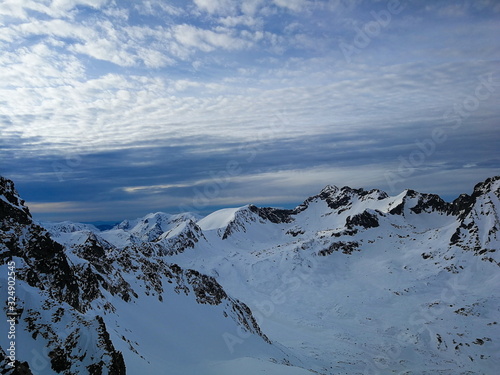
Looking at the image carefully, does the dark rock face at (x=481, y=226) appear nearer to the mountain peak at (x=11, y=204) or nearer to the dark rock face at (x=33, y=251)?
the dark rock face at (x=33, y=251)

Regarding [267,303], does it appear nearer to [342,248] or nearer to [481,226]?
[342,248]

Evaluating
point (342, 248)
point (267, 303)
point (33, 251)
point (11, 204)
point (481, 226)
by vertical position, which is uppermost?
point (11, 204)

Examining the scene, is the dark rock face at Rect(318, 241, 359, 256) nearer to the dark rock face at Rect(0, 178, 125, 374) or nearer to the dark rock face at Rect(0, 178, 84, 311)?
the dark rock face at Rect(0, 178, 125, 374)

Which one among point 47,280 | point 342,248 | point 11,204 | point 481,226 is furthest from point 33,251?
point 481,226

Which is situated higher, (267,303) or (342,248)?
(342,248)

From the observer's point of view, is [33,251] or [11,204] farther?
[11,204]

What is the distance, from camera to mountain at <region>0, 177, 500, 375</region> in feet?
91.1

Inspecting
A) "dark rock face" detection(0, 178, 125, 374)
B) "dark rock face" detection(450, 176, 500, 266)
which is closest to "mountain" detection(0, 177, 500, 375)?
"dark rock face" detection(0, 178, 125, 374)

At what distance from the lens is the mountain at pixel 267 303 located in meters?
27.8

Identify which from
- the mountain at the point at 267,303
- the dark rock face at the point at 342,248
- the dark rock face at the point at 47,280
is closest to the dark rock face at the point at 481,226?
the mountain at the point at 267,303

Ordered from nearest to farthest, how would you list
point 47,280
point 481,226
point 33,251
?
point 47,280
point 33,251
point 481,226

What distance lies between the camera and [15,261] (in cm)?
3222

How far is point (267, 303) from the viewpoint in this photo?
458 ft

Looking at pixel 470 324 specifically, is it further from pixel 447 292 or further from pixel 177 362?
pixel 177 362
